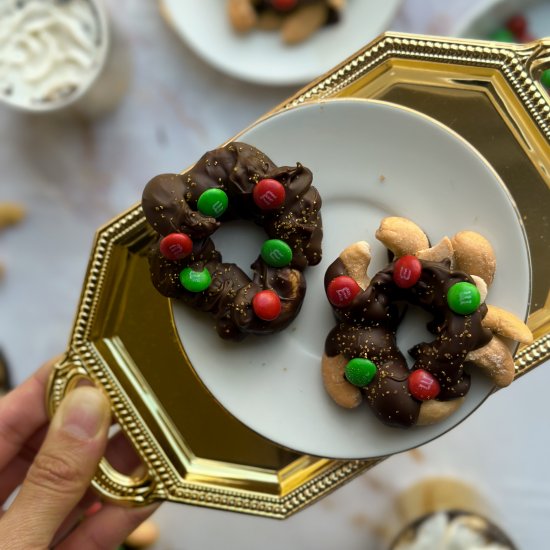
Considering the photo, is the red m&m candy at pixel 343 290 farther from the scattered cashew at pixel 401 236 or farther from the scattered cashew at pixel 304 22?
the scattered cashew at pixel 304 22

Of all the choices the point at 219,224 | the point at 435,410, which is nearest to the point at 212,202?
the point at 219,224

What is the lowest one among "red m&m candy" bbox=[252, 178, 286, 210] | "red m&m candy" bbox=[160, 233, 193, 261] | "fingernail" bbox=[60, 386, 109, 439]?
"fingernail" bbox=[60, 386, 109, 439]

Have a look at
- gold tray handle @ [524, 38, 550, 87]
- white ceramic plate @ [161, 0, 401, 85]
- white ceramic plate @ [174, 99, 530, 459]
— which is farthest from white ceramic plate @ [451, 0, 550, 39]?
white ceramic plate @ [174, 99, 530, 459]

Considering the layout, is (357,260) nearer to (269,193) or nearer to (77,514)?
(269,193)

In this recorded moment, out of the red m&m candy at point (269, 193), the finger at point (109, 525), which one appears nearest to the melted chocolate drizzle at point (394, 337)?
the red m&m candy at point (269, 193)

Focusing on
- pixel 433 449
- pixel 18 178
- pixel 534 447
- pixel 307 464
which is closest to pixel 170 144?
pixel 18 178

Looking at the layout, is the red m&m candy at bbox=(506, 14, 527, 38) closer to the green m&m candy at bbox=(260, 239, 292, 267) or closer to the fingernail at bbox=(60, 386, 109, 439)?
the green m&m candy at bbox=(260, 239, 292, 267)

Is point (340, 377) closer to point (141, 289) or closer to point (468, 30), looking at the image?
point (141, 289)
